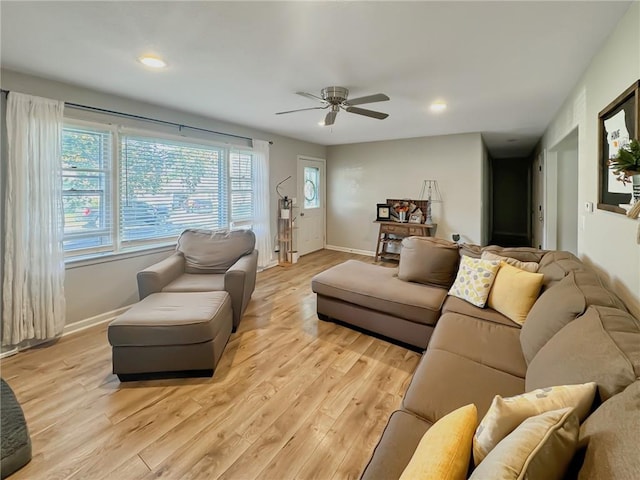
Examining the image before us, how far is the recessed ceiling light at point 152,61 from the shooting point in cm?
227

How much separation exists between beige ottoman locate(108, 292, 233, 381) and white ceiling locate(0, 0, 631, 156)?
1.92m

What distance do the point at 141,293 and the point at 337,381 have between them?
6.29 ft

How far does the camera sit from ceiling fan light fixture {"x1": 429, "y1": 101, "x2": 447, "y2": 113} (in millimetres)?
3373

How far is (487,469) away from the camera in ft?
2.26

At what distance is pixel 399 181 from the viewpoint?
591 centimetres

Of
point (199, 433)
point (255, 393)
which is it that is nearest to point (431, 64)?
point (255, 393)

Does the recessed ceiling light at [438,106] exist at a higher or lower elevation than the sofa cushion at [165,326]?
higher

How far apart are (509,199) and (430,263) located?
7918 mm

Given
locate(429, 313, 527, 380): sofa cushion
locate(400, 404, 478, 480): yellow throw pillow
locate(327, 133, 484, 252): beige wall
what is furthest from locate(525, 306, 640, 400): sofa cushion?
locate(327, 133, 484, 252): beige wall

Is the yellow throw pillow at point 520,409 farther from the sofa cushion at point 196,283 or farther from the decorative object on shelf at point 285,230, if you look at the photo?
the decorative object on shelf at point 285,230

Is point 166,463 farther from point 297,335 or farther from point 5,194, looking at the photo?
point 5,194

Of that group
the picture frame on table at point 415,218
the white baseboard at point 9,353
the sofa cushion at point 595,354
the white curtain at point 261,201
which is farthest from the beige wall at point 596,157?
the white baseboard at point 9,353

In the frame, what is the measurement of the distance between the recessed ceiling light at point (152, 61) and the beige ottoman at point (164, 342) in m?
1.92

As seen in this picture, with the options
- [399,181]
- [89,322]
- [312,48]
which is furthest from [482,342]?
[399,181]
